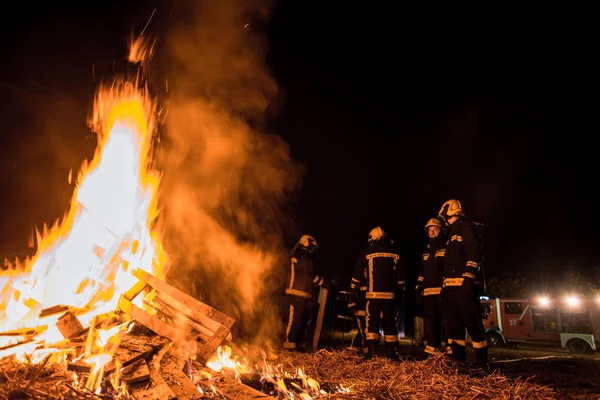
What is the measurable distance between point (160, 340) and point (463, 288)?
4439mm

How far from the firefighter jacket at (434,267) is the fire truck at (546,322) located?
7.29m

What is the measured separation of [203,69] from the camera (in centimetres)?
896

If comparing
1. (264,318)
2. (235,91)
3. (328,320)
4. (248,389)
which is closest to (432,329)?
(248,389)

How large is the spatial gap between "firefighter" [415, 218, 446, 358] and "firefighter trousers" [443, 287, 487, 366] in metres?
0.68

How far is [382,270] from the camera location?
24.2 ft

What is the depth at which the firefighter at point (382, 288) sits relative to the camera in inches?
275

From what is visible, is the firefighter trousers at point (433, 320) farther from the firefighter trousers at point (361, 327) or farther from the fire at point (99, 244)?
the fire at point (99, 244)

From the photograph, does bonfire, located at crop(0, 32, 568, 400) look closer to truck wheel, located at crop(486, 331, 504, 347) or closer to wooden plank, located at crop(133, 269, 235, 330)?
wooden plank, located at crop(133, 269, 235, 330)

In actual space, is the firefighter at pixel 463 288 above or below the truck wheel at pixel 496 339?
above

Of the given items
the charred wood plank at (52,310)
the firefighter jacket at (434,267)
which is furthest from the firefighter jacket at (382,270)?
the charred wood plank at (52,310)

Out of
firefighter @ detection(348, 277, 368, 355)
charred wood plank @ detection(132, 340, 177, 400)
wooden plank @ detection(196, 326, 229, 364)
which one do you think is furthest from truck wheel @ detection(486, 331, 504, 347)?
charred wood plank @ detection(132, 340, 177, 400)

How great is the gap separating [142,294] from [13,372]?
7.81ft

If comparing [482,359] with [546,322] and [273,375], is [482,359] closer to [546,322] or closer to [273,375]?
[273,375]

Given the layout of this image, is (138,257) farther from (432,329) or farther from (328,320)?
(328,320)
